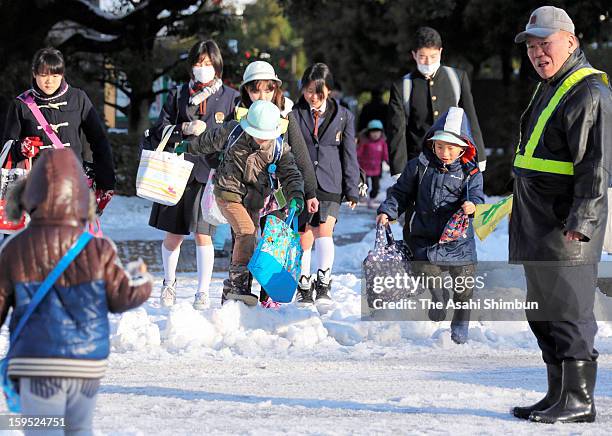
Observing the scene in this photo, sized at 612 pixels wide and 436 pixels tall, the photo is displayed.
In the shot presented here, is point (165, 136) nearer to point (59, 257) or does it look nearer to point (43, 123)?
point (43, 123)

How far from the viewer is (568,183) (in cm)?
587

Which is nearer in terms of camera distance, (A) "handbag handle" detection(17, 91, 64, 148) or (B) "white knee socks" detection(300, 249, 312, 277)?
(A) "handbag handle" detection(17, 91, 64, 148)

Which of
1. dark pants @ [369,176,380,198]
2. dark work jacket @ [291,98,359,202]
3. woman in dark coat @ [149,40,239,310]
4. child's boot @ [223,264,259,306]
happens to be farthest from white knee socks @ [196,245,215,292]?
dark pants @ [369,176,380,198]

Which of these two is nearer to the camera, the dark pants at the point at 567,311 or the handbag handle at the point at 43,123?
the dark pants at the point at 567,311

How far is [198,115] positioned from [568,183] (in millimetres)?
3811

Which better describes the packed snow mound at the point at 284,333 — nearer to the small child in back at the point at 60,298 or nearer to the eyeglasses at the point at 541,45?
the eyeglasses at the point at 541,45

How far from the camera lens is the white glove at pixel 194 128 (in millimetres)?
8719

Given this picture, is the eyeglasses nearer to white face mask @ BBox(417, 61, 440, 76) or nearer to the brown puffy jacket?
the brown puffy jacket

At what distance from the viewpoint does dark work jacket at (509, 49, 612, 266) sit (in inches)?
224

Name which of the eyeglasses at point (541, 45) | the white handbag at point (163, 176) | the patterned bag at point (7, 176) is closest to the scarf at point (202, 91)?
the white handbag at point (163, 176)

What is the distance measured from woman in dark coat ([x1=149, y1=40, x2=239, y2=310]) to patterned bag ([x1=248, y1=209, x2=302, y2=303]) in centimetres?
84

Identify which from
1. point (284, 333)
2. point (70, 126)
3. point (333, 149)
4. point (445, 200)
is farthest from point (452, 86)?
point (70, 126)

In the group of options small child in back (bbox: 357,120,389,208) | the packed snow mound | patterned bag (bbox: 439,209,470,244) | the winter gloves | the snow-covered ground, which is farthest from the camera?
small child in back (bbox: 357,120,389,208)

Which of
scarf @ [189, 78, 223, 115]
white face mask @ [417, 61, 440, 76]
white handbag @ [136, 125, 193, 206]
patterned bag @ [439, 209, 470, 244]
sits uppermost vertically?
white face mask @ [417, 61, 440, 76]
